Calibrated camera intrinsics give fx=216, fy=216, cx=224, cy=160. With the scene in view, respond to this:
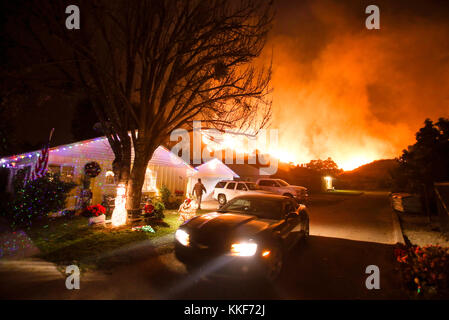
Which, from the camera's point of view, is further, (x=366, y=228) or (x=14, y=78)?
(x=366, y=228)

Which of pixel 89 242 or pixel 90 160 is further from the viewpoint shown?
pixel 90 160

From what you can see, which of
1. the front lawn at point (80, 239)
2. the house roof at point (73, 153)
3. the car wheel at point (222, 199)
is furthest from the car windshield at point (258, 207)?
the car wheel at point (222, 199)

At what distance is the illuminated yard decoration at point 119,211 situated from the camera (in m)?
8.09

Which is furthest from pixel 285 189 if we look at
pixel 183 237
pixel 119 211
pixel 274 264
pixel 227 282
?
pixel 183 237

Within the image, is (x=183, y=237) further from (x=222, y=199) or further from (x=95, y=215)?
(x=222, y=199)

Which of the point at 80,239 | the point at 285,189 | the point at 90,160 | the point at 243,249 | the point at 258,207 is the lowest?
the point at 80,239

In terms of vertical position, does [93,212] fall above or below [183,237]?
below

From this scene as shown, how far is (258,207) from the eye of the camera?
5.37 meters

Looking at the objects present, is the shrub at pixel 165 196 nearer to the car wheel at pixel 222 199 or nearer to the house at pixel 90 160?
the house at pixel 90 160

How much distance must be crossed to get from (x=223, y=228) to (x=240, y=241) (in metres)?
0.52

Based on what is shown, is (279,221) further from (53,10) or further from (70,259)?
(53,10)

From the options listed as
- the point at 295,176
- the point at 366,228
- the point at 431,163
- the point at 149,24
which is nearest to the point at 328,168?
the point at 295,176

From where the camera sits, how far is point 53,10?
663 cm
